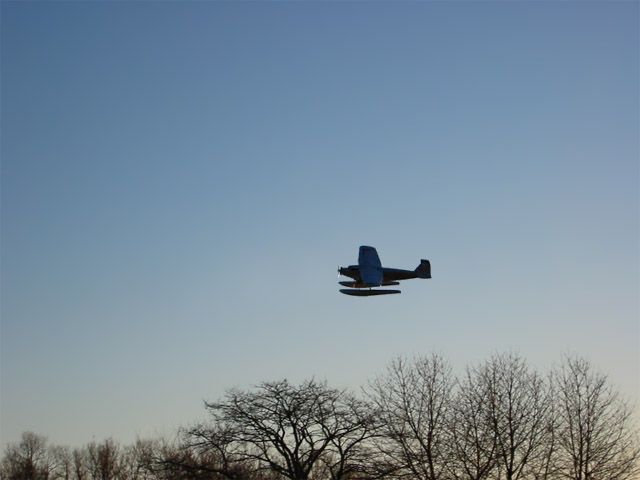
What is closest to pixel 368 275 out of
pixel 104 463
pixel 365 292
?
pixel 365 292

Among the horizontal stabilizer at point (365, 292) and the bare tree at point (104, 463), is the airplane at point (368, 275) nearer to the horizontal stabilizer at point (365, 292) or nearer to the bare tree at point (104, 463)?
the horizontal stabilizer at point (365, 292)

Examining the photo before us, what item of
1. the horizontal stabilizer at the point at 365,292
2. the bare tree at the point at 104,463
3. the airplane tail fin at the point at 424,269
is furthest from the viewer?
the bare tree at the point at 104,463

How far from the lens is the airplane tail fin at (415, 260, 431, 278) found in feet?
132

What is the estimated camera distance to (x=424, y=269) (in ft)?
134

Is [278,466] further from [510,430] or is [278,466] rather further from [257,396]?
[510,430]

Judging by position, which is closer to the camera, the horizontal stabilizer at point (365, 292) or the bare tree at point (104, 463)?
the horizontal stabilizer at point (365, 292)

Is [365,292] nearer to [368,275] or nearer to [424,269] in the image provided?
[368,275]

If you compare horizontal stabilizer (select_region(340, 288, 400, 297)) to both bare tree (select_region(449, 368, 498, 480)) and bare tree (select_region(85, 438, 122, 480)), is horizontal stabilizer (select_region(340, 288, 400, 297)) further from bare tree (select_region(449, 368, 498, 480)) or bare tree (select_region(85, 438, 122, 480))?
bare tree (select_region(85, 438, 122, 480))

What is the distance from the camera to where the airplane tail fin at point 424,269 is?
40344mm

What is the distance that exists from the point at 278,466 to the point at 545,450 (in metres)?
14.2

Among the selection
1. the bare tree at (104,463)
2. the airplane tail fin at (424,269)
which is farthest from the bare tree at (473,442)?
the bare tree at (104,463)

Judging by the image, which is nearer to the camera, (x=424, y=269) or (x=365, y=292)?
(x=365, y=292)

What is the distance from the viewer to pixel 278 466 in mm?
40406

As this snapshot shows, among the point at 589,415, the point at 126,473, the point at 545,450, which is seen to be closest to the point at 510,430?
the point at 545,450
